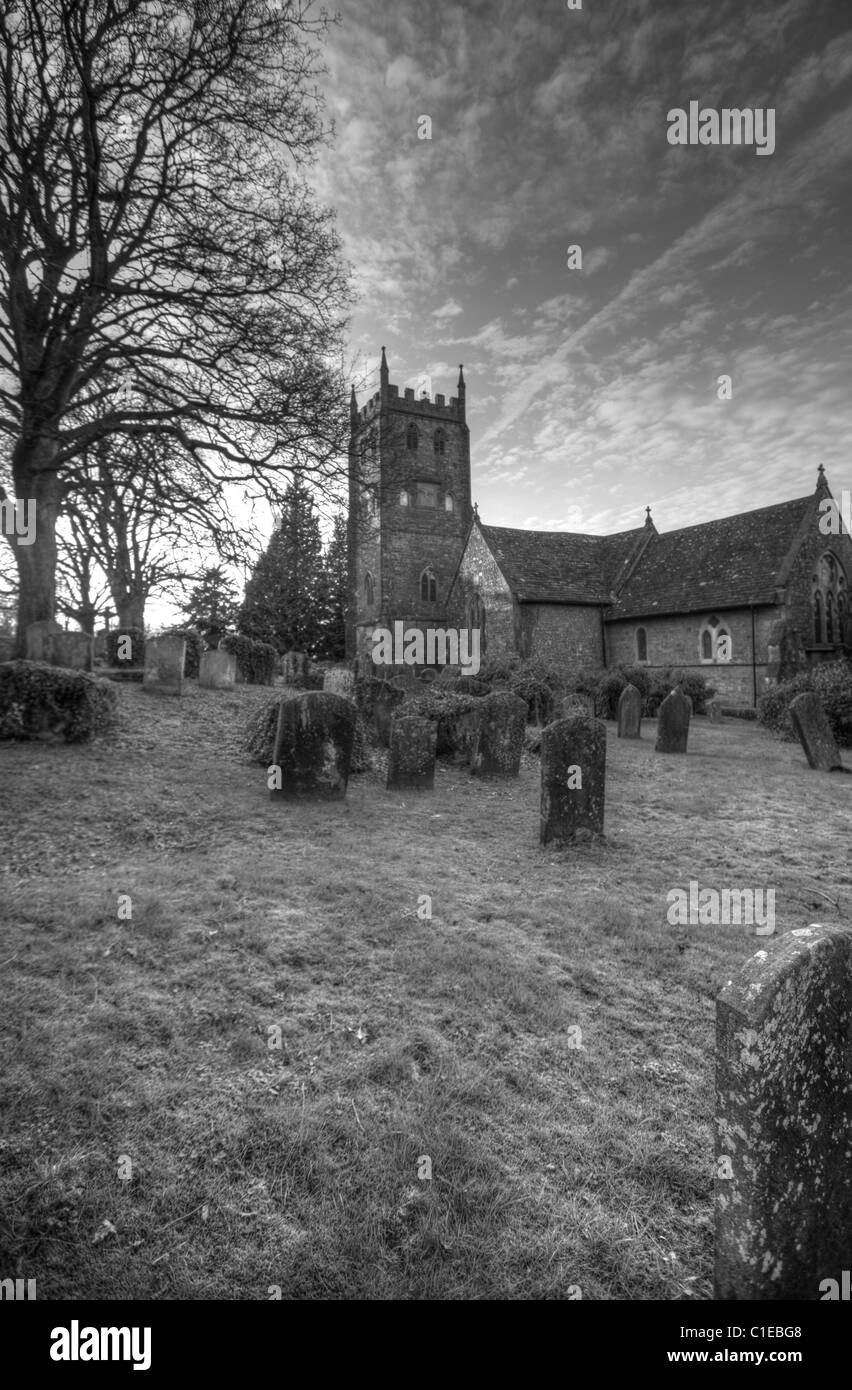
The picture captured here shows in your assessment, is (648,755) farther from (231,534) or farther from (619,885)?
(231,534)

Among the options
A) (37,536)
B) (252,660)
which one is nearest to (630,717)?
(252,660)

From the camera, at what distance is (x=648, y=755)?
40.2 feet

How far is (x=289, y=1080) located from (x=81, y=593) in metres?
24.8

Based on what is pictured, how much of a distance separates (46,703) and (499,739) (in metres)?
6.79

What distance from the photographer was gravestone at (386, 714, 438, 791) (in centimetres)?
893

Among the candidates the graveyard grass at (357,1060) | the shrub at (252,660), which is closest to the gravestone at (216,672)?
the shrub at (252,660)

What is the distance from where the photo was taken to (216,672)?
15672mm

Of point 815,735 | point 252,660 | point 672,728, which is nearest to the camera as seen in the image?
point 815,735

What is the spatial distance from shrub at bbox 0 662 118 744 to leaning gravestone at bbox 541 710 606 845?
6.91m

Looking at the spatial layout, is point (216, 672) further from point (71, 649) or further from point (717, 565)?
point (717, 565)

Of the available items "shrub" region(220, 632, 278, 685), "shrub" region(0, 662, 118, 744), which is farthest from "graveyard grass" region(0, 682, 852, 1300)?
"shrub" region(220, 632, 278, 685)

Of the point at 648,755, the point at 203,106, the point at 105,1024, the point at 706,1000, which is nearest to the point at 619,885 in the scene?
the point at 706,1000

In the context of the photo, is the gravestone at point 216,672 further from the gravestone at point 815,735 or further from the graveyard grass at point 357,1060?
the gravestone at point 815,735

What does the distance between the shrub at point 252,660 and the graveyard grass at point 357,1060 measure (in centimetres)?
1349
